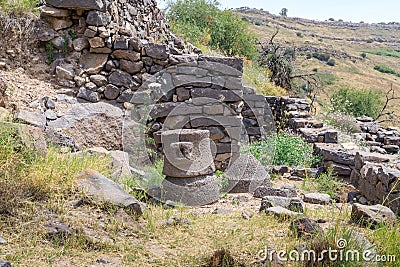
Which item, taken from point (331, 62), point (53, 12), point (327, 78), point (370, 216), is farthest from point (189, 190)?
point (331, 62)

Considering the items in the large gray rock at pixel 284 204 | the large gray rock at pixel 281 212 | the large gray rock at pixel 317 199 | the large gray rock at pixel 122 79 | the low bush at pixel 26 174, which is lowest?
the large gray rock at pixel 317 199

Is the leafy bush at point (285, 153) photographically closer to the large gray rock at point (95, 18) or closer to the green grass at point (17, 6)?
the large gray rock at point (95, 18)

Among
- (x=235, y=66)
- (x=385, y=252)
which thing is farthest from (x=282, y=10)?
(x=385, y=252)

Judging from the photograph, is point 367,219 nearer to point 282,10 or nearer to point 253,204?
point 253,204

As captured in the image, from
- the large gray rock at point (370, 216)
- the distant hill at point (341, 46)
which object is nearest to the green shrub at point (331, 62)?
the distant hill at point (341, 46)

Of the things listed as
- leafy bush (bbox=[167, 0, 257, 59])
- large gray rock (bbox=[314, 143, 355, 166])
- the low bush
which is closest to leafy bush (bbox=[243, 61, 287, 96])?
leafy bush (bbox=[167, 0, 257, 59])

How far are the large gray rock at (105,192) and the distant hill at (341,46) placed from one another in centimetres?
2020

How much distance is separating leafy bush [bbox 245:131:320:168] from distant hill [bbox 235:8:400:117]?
603 inches

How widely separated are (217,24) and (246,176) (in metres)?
10.5

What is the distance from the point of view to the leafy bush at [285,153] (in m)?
7.94

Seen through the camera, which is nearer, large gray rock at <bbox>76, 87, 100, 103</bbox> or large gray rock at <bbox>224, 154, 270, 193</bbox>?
large gray rock at <bbox>224, 154, 270, 193</bbox>

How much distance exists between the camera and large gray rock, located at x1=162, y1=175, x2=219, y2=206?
508 cm

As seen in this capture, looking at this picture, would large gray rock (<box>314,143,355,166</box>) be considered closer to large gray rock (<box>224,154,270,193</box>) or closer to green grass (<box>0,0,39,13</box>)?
large gray rock (<box>224,154,270,193</box>)

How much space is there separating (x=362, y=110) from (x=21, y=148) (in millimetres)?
17938
